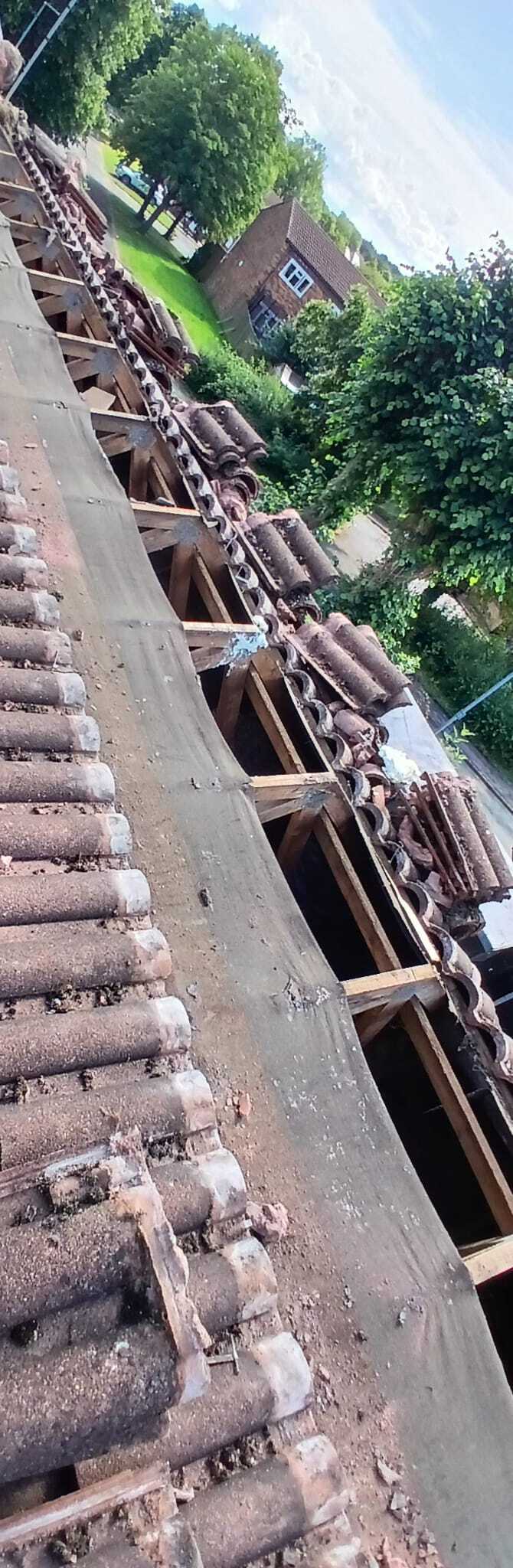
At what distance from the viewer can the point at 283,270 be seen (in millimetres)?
46031

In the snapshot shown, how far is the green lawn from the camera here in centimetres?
4141

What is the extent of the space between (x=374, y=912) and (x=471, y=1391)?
12.2ft

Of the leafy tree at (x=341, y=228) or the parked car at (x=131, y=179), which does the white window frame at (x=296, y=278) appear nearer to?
the parked car at (x=131, y=179)

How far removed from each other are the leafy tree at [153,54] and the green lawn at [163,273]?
5.02m

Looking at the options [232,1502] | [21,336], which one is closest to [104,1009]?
[232,1502]

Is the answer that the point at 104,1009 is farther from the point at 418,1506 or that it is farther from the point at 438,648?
the point at 438,648

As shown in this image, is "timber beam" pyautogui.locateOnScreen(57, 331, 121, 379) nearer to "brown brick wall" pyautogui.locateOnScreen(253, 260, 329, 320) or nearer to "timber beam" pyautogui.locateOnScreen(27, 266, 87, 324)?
"timber beam" pyautogui.locateOnScreen(27, 266, 87, 324)

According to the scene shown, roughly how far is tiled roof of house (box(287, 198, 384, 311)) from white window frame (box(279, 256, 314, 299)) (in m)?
0.56

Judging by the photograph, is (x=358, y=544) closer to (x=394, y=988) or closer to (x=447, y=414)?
(x=447, y=414)

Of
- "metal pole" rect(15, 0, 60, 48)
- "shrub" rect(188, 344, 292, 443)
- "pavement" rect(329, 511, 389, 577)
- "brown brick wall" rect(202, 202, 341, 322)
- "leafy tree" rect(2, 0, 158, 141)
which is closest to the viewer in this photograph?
"metal pole" rect(15, 0, 60, 48)

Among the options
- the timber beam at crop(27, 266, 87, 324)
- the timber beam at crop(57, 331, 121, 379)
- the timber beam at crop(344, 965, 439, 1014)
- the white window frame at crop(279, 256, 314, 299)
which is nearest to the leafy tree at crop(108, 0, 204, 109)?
the white window frame at crop(279, 256, 314, 299)

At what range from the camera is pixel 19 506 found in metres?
6.33

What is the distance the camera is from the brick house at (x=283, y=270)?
45656 millimetres

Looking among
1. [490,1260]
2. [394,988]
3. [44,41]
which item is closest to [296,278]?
[44,41]
